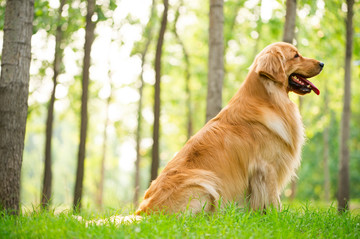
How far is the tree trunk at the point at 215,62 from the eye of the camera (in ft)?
21.5

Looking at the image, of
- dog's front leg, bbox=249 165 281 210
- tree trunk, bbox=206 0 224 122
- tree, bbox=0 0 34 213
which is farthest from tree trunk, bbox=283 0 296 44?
tree, bbox=0 0 34 213

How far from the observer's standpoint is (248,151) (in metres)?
4.46

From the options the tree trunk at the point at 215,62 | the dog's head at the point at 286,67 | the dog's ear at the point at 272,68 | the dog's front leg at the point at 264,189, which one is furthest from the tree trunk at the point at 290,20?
the dog's front leg at the point at 264,189

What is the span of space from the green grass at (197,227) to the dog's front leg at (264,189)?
33 centimetres

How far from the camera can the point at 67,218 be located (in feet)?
12.6

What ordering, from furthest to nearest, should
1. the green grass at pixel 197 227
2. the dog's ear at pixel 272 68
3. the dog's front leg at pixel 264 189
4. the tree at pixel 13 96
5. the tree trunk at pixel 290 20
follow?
the tree trunk at pixel 290 20 → the dog's ear at pixel 272 68 → the dog's front leg at pixel 264 189 → the tree at pixel 13 96 → the green grass at pixel 197 227

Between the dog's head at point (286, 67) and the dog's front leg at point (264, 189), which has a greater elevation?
the dog's head at point (286, 67)

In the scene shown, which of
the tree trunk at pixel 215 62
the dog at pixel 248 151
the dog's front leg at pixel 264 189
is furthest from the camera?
the tree trunk at pixel 215 62

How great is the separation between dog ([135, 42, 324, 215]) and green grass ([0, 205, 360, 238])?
30 cm

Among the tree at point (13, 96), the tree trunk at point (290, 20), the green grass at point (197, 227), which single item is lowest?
the green grass at point (197, 227)

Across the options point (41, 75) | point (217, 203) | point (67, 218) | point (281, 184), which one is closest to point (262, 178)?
point (281, 184)

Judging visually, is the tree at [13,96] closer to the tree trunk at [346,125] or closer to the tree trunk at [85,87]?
the tree trunk at [85,87]

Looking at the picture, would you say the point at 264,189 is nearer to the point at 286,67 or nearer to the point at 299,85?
the point at 299,85

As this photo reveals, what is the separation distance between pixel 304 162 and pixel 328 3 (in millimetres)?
21842
